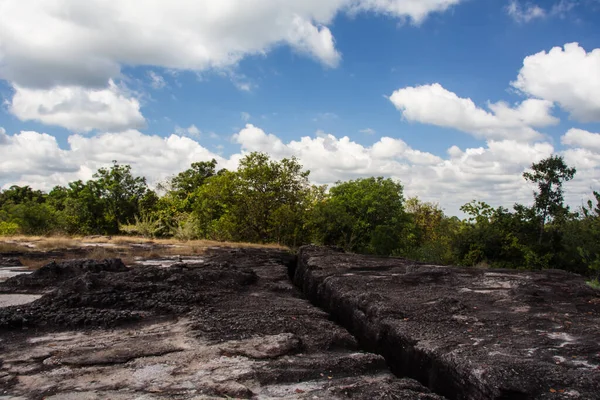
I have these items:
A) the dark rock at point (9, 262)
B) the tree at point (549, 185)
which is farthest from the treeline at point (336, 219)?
the dark rock at point (9, 262)

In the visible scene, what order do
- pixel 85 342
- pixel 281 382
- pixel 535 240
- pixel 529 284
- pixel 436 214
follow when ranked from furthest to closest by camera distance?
1. pixel 436 214
2. pixel 535 240
3. pixel 529 284
4. pixel 85 342
5. pixel 281 382

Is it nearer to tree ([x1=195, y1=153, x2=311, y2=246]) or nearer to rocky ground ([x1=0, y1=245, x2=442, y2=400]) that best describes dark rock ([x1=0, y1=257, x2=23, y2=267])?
rocky ground ([x1=0, y1=245, x2=442, y2=400])

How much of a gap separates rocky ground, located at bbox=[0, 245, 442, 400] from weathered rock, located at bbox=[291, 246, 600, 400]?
0.51 meters

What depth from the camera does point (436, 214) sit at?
36.8 meters

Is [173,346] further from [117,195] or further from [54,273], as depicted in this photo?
[117,195]

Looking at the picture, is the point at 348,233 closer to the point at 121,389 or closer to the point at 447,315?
the point at 447,315

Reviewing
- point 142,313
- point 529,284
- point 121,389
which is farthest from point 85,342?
point 529,284

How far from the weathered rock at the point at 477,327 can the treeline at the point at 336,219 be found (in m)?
3.65

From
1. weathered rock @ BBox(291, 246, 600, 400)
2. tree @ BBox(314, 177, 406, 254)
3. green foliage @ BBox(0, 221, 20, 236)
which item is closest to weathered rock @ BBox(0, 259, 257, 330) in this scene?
weathered rock @ BBox(291, 246, 600, 400)

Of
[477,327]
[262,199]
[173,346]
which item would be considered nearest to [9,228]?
[262,199]

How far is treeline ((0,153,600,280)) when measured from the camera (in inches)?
624

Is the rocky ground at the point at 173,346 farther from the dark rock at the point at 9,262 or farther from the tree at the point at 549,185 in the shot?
the tree at the point at 549,185

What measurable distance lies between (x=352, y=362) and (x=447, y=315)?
2.02 meters

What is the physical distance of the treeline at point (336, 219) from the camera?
1585cm
